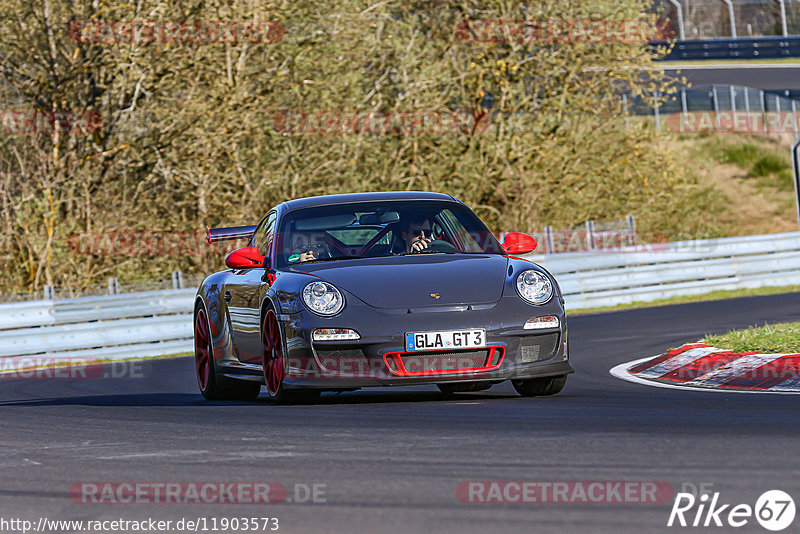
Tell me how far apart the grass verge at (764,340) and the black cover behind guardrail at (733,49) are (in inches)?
→ 1625

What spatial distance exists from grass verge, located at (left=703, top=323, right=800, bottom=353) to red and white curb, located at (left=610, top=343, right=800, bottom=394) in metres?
0.16

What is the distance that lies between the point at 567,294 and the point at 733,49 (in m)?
32.8

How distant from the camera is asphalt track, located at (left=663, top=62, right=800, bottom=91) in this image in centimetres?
4622

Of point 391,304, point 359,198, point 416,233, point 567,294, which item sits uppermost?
point 359,198

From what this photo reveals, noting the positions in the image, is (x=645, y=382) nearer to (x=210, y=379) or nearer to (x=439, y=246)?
(x=439, y=246)

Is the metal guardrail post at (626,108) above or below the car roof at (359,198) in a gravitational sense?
below

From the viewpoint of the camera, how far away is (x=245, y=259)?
9688 millimetres

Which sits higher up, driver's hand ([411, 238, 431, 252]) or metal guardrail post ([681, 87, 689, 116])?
driver's hand ([411, 238, 431, 252])

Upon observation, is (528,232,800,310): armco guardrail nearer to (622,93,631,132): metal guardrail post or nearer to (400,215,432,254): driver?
(622,93,631,132): metal guardrail post

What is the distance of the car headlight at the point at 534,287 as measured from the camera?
28.9ft

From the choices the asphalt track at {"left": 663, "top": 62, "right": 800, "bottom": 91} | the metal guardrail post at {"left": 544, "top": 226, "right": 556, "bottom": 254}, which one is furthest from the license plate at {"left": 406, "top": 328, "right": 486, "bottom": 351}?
the asphalt track at {"left": 663, "top": 62, "right": 800, "bottom": 91}

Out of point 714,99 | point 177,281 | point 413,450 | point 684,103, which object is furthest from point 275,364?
point 684,103

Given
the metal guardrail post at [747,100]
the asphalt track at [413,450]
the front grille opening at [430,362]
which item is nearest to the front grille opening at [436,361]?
the front grille opening at [430,362]

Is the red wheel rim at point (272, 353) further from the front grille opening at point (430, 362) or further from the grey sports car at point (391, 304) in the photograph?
the front grille opening at point (430, 362)
